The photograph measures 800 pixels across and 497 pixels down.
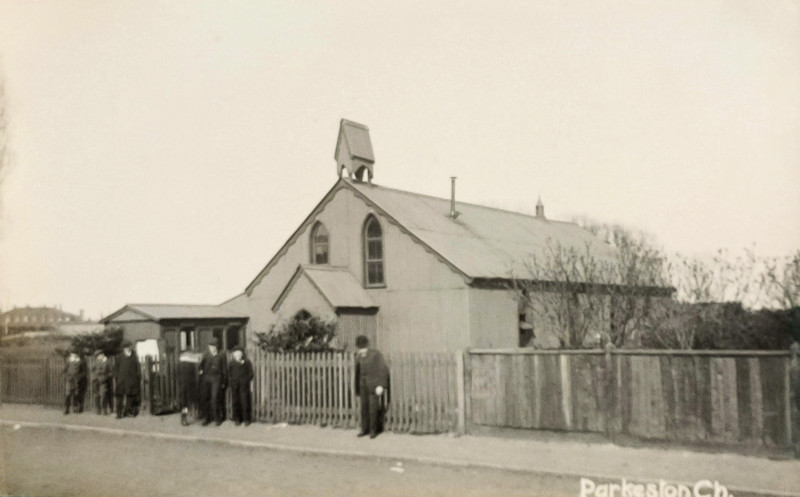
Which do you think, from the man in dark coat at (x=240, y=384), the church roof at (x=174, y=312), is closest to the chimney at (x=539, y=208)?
the church roof at (x=174, y=312)

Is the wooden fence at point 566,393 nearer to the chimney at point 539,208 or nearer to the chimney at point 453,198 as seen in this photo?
the chimney at point 453,198

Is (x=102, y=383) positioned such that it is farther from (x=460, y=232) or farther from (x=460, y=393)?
(x=460, y=232)

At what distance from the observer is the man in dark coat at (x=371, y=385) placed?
13805 millimetres

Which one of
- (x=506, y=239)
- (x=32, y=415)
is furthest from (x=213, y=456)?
(x=506, y=239)

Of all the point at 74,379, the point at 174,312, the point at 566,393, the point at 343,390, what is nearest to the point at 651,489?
the point at 566,393

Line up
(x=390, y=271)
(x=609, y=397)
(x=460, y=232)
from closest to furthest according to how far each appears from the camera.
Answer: (x=609, y=397) → (x=390, y=271) → (x=460, y=232)

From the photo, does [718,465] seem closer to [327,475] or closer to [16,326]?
[327,475]

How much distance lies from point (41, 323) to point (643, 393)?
659 inches

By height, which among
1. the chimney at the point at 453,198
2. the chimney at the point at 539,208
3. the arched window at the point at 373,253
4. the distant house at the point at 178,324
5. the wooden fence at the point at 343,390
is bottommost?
the wooden fence at the point at 343,390

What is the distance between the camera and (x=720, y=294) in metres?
16.9

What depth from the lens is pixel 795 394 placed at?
10.3m

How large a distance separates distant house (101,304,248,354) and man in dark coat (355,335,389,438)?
7.55 m

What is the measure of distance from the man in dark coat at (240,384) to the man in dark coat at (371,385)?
3262 mm

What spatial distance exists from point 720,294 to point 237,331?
53.8ft
